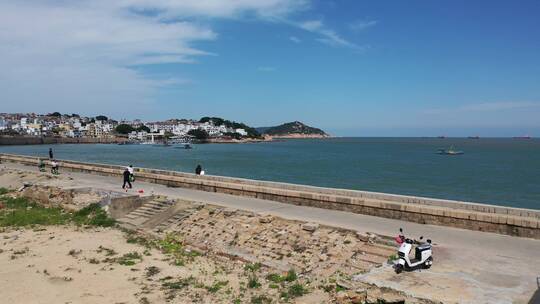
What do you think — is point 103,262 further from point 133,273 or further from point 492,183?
point 492,183

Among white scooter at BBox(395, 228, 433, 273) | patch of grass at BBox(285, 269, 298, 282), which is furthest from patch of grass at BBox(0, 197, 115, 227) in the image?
white scooter at BBox(395, 228, 433, 273)

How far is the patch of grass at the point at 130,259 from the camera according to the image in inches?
511

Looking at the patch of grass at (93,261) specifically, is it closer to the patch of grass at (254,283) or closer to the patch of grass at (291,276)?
the patch of grass at (254,283)

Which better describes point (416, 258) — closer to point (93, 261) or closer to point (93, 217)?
point (93, 261)

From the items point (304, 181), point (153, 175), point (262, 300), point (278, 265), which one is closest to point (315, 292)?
point (262, 300)

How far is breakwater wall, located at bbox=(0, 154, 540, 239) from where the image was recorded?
1251 cm

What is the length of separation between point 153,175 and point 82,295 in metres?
15.3

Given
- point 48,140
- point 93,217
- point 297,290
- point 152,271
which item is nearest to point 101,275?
point 152,271

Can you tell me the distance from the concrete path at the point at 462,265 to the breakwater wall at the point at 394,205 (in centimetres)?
32

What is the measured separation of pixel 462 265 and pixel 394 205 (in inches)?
189

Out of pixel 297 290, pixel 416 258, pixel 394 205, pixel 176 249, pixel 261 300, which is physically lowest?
pixel 176 249

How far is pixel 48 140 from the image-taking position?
5930 inches

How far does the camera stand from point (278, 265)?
11.8 metres

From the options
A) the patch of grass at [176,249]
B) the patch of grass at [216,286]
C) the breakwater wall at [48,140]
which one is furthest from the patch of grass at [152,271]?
the breakwater wall at [48,140]
